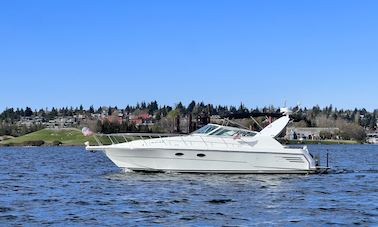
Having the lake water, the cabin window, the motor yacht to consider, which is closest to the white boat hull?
the motor yacht

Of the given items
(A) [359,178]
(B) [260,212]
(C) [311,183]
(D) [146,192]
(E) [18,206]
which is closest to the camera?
(B) [260,212]

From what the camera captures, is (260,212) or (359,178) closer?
(260,212)

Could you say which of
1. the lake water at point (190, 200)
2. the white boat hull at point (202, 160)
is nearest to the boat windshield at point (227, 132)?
the white boat hull at point (202, 160)

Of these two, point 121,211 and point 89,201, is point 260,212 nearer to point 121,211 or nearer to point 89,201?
point 121,211

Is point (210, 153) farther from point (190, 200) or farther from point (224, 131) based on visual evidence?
point (190, 200)

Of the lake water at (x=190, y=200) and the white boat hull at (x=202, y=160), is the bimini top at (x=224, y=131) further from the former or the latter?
the lake water at (x=190, y=200)

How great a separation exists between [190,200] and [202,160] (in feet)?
40.9

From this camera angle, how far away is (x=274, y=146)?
43375 mm

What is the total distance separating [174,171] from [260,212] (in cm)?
1687

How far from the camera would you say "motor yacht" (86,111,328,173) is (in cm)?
4272

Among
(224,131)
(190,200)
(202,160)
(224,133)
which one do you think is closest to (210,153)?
(202,160)

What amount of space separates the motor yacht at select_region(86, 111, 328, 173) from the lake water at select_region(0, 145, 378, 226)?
862mm

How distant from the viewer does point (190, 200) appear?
30.5 m

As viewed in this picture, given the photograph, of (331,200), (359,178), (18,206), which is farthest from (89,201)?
(359,178)
